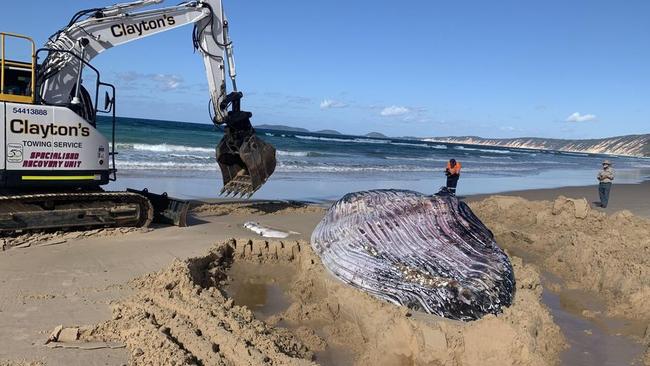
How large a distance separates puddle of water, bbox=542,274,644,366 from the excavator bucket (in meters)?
4.97

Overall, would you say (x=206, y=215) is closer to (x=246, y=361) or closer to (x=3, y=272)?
(x=3, y=272)

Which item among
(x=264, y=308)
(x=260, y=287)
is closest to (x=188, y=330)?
(x=264, y=308)

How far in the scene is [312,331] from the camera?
528cm

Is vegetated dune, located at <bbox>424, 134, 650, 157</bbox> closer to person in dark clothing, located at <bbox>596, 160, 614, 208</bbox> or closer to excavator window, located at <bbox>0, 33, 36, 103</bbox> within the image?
person in dark clothing, located at <bbox>596, 160, 614, 208</bbox>

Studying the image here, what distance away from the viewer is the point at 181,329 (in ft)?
15.0

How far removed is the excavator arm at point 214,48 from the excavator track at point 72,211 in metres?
1.74

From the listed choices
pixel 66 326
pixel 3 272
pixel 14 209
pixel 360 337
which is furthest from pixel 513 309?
pixel 14 209

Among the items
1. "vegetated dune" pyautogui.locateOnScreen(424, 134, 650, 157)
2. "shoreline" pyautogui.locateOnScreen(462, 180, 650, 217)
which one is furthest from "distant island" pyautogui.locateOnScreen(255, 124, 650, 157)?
"shoreline" pyautogui.locateOnScreen(462, 180, 650, 217)

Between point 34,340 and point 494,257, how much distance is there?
4598mm

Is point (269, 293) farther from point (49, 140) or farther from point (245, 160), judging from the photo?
point (49, 140)

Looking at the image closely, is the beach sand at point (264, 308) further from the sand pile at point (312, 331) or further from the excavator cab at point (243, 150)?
the excavator cab at point (243, 150)

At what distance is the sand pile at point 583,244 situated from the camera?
22.5 ft

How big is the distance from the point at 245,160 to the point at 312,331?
480 cm

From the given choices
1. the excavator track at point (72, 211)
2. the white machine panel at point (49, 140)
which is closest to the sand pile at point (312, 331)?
the excavator track at point (72, 211)
